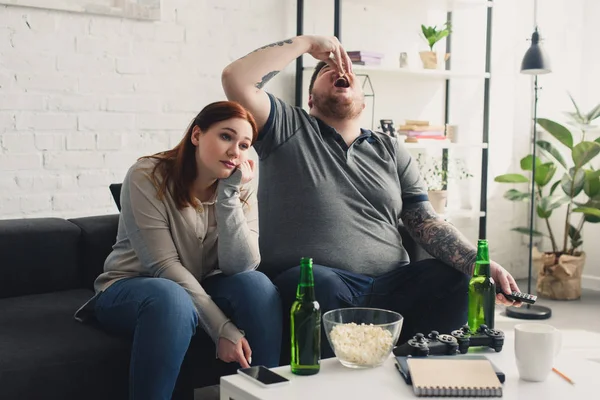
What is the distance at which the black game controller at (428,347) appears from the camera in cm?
182

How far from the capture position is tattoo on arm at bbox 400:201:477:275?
2.48m

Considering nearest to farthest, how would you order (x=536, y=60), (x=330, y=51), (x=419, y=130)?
(x=330, y=51), (x=536, y=60), (x=419, y=130)

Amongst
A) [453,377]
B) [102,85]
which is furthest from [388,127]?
[453,377]

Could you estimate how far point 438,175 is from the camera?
4496mm

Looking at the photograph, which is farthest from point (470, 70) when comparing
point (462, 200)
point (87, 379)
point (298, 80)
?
point (87, 379)

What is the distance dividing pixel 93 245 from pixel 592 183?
2.84 meters

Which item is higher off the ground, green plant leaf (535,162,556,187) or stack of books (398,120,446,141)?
stack of books (398,120,446,141)

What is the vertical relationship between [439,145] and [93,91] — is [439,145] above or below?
below

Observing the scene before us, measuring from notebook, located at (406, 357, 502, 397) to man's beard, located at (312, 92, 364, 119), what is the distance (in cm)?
119

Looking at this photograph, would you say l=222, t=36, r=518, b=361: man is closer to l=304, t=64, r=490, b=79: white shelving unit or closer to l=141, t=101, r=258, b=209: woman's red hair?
l=141, t=101, r=258, b=209: woman's red hair

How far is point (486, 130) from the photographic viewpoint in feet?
14.2

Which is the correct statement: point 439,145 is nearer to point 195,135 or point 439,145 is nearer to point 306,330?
point 195,135

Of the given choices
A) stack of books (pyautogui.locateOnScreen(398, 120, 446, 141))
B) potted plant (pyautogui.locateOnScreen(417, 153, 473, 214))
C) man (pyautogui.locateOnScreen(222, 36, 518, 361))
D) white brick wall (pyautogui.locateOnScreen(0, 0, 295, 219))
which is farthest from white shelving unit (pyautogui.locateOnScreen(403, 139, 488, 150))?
man (pyautogui.locateOnScreen(222, 36, 518, 361))

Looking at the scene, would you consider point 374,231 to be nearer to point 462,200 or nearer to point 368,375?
point 368,375
